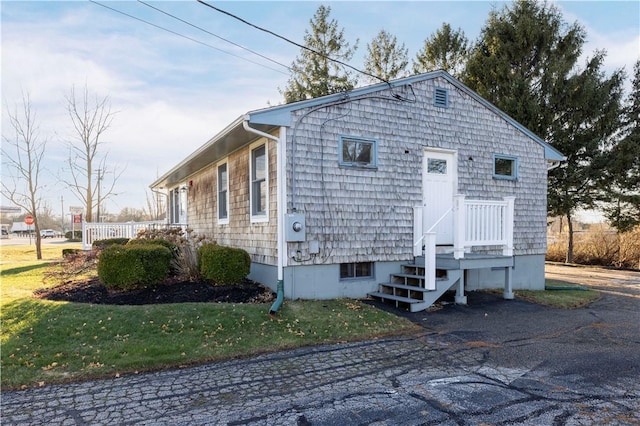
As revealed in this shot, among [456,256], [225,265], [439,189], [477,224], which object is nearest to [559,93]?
[439,189]

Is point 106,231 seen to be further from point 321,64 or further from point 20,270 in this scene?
point 321,64

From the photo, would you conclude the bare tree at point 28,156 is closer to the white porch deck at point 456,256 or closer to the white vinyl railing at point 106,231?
the white vinyl railing at point 106,231

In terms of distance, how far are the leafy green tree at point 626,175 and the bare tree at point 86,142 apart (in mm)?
23858

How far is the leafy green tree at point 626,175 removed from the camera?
16.5 meters

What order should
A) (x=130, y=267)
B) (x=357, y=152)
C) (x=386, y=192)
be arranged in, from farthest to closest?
(x=386, y=192) < (x=357, y=152) < (x=130, y=267)

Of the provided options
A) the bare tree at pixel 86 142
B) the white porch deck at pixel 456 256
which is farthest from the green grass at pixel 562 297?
the bare tree at pixel 86 142

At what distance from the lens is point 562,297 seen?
9211 millimetres

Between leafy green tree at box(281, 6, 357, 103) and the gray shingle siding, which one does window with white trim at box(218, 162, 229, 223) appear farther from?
leafy green tree at box(281, 6, 357, 103)

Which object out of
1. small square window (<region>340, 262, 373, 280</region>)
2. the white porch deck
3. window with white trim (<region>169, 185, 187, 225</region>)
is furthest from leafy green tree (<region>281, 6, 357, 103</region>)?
small square window (<region>340, 262, 373, 280</region>)

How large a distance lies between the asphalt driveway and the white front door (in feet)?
11.4

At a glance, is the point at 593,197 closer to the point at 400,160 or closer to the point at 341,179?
the point at 400,160

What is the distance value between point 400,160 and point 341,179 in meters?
1.51

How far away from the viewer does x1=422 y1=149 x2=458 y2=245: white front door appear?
9062 millimetres

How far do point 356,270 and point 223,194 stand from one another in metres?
4.71
